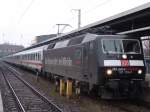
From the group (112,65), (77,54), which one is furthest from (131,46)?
(77,54)

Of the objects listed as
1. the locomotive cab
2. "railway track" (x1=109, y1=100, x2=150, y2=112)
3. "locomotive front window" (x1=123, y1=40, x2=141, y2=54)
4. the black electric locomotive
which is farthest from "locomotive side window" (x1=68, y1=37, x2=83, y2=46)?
"railway track" (x1=109, y1=100, x2=150, y2=112)

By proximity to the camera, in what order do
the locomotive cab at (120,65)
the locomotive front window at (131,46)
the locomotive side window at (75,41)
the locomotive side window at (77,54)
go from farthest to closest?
the locomotive side window at (75,41) < the locomotive side window at (77,54) < the locomotive front window at (131,46) < the locomotive cab at (120,65)

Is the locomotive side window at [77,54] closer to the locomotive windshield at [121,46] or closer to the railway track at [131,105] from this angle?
the locomotive windshield at [121,46]

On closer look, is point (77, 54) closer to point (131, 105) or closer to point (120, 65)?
point (120, 65)

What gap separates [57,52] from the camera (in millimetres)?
22125

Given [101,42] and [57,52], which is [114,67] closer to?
[101,42]

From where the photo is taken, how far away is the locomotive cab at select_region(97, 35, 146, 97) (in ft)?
44.4

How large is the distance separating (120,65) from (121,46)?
91 cm

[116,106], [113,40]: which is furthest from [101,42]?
[116,106]

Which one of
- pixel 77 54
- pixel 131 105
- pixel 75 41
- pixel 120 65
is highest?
pixel 75 41

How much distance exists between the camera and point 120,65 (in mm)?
13703

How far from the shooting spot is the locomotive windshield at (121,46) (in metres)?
14.1

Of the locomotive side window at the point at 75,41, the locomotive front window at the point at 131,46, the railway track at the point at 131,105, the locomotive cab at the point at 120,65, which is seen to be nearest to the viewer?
the locomotive cab at the point at 120,65

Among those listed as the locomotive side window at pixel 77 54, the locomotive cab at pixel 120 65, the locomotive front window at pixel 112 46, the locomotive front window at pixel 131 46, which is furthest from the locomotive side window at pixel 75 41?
the locomotive front window at pixel 131 46
